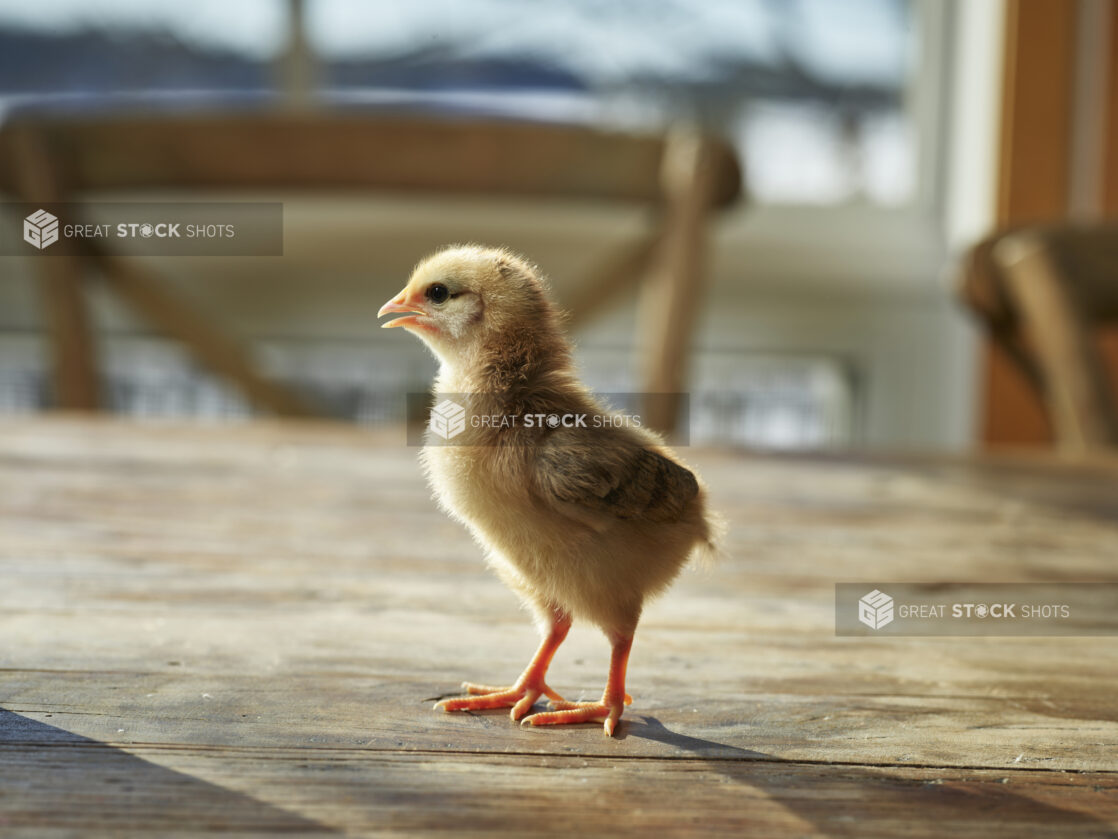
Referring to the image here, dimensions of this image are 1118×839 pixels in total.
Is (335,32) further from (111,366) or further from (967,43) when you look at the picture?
(967,43)

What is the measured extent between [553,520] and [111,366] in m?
2.61

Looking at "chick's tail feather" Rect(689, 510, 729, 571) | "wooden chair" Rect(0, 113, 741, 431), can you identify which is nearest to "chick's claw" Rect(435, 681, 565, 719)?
"chick's tail feather" Rect(689, 510, 729, 571)

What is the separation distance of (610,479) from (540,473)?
3 cm

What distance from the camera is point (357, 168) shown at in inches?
73.7

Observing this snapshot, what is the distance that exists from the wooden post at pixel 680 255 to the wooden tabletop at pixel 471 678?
0.74 m

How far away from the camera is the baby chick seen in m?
0.48

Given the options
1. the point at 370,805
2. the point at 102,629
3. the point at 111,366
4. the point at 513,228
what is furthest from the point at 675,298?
the point at 111,366

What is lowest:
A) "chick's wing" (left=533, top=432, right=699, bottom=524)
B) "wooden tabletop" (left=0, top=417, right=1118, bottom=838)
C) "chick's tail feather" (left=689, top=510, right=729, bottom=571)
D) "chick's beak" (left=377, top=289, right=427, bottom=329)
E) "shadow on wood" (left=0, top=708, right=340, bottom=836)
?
"wooden tabletop" (left=0, top=417, right=1118, bottom=838)

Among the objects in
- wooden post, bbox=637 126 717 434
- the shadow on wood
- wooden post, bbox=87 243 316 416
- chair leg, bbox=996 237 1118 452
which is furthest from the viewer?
wooden post, bbox=87 243 316 416

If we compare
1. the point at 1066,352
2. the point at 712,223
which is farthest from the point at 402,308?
the point at 712,223

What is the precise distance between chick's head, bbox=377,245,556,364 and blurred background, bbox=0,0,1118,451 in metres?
1.98

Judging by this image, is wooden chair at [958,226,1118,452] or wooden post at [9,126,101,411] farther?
wooden post at [9,126,101,411]

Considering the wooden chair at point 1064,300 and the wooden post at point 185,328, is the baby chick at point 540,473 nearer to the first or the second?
the wooden chair at point 1064,300

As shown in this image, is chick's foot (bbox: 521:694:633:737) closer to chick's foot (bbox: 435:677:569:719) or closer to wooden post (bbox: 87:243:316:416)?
chick's foot (bbox: 435:677:569:719)
